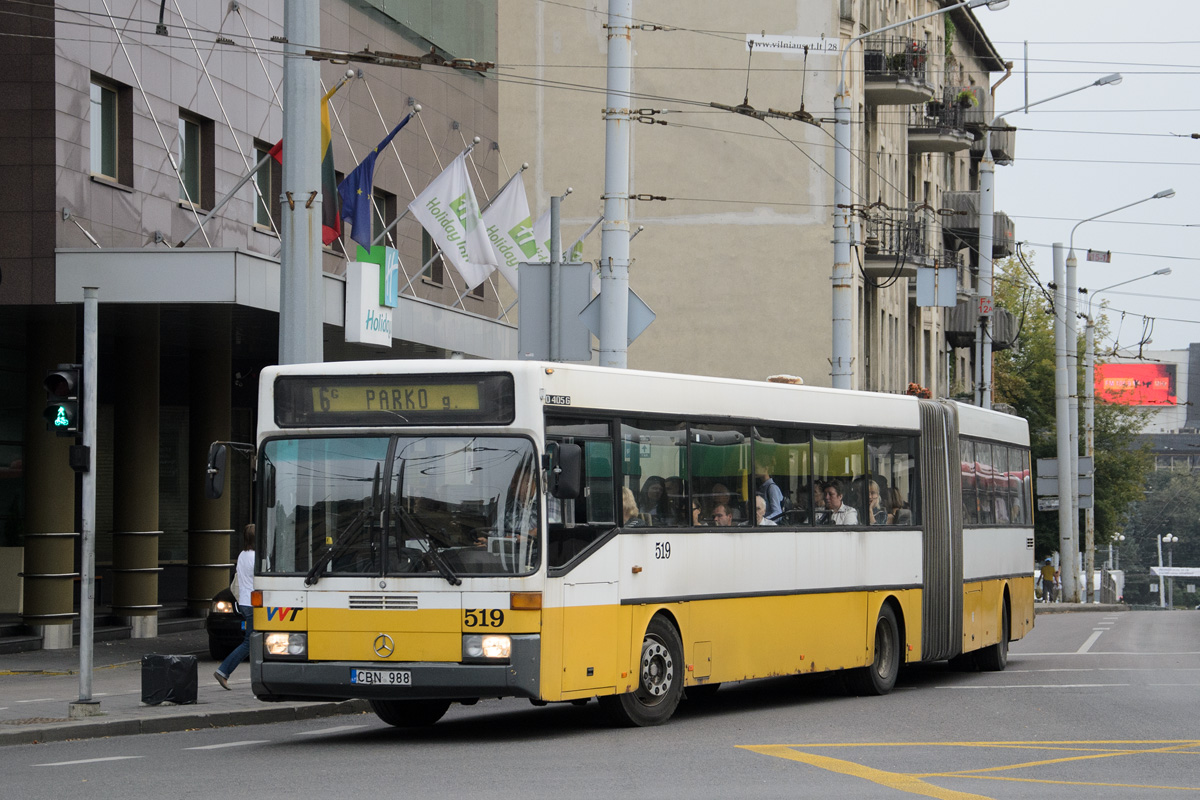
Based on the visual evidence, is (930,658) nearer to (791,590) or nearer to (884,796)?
(791,590)

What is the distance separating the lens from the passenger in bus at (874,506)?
17.8 m

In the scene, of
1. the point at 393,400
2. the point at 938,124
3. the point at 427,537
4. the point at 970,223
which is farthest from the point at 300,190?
the point at 970,223

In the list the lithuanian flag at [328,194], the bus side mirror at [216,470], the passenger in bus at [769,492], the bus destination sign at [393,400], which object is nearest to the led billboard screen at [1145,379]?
the lithuanian flag at [328,194]

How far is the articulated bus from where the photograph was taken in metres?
12.9

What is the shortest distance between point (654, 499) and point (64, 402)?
4.86m

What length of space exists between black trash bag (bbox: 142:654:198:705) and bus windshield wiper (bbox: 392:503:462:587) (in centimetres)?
407

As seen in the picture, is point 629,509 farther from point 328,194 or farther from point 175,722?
point 328,194

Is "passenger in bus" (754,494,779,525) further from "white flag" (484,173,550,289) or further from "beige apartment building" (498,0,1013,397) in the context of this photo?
"beige apartment building" (498,0,1013,397)

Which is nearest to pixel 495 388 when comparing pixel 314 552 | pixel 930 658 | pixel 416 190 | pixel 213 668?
pixel 314 552

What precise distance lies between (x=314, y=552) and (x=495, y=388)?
1723 millimetres

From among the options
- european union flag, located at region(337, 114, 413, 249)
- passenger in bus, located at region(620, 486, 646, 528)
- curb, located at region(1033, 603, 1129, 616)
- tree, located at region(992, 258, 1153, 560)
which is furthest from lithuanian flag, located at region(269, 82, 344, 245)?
tree, located at region(992, 258, 1153, 560)

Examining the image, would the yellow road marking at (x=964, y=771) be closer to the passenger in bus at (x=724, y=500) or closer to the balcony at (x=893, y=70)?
the passenger in bus at (x=724, y=500)

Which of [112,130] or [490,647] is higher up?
[112,130]

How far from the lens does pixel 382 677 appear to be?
42.4 ft
